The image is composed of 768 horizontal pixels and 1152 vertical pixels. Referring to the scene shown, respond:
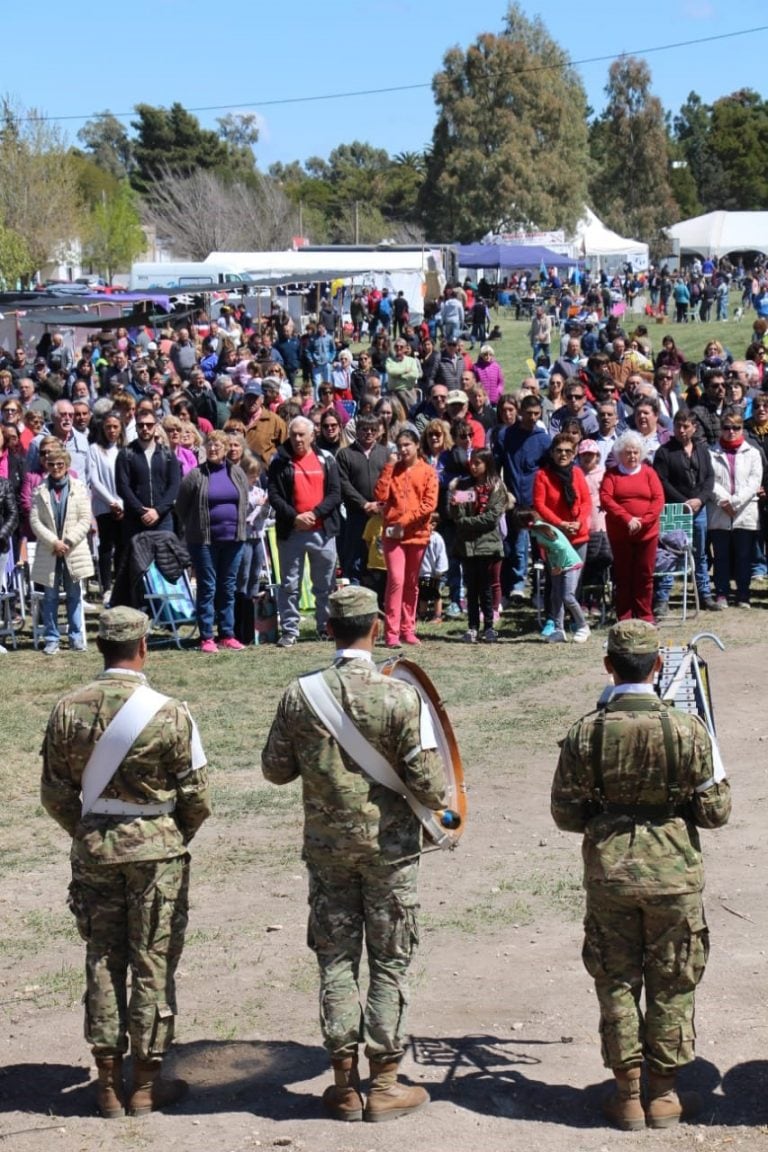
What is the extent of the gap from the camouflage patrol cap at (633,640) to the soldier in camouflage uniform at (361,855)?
0.75 meters

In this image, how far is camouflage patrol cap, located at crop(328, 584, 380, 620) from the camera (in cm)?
584

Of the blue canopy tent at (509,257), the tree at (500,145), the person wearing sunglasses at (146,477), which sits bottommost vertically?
the person wearing sunglasses at (146,477)

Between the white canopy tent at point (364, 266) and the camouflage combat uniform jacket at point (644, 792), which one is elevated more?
the white canopy tent at point (364, 266)

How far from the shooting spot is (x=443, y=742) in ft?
20.2

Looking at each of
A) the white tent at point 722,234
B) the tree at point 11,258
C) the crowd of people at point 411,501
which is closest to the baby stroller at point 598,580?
the crowd of people at point 411,501

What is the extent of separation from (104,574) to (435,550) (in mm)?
3367

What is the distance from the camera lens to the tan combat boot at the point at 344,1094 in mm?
5738

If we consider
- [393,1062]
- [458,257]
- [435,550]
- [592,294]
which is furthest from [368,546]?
[458,257]

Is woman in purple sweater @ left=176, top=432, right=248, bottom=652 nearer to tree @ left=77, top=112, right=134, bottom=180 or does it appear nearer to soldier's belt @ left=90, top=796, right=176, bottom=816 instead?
soldier's belt @ left=90, top=796, right=176, bottom=816

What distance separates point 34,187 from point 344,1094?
71559 millimetres

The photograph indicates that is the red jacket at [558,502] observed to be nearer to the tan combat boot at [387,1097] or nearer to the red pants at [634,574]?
the red pants at [634,574]

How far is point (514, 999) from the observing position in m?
6.79

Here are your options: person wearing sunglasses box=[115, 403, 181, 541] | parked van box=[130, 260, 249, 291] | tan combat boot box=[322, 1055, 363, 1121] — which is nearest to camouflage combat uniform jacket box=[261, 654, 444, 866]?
tan combat boot box=[322, 1055, 363, 1121]

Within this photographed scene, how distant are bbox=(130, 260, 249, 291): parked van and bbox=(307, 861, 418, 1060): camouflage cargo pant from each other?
162 feet
